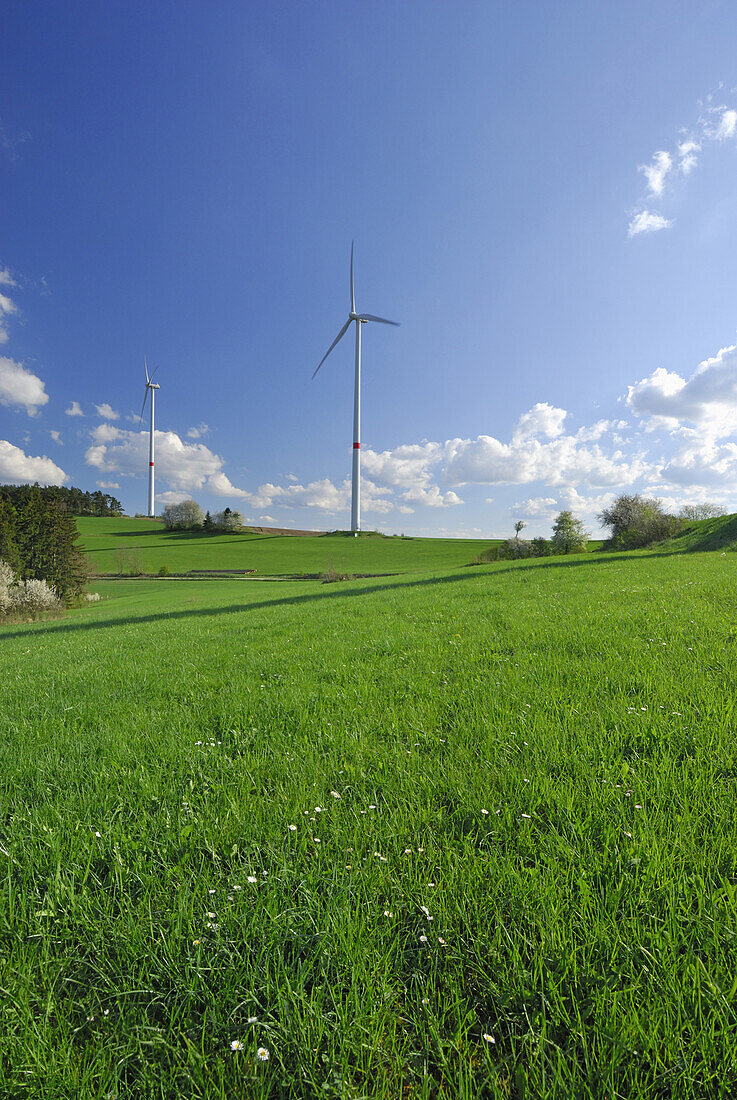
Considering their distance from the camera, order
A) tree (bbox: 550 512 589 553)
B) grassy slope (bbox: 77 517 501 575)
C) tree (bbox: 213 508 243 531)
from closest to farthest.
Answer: tree (bbox: 550 512 589 553)
grassy slope (bbox: 77 517 501 575)
tree (bbox: 213 508 243 531)

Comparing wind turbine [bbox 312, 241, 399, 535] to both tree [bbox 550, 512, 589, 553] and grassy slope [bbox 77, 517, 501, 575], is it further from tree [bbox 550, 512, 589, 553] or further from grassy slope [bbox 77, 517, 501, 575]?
tree [bbox 550, 512, 589, 553]

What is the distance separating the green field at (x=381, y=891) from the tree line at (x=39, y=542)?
137 ft

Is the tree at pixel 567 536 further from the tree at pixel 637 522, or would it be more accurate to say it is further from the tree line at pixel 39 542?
the tree line at pixel 39 542

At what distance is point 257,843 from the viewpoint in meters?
2.68

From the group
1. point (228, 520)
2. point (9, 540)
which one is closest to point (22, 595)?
point (9, 540)

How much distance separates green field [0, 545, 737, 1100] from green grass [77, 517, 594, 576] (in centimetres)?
5296

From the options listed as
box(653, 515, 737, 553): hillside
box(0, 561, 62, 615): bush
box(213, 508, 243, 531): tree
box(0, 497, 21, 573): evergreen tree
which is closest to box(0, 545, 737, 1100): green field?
box(653, 515, 737, 553): hillside

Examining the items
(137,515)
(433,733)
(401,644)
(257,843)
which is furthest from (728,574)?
(137,515)

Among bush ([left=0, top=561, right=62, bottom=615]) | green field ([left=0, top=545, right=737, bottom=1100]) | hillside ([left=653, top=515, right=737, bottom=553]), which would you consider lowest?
bush ([left=0, top=561, right=62, bottom=615])

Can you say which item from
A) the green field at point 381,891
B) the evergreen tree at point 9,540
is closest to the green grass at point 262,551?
the evergreen tree at point 9,540

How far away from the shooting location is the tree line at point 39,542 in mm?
37844

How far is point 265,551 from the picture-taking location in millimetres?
84938

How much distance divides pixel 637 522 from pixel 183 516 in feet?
307

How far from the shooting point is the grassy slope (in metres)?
69.8
